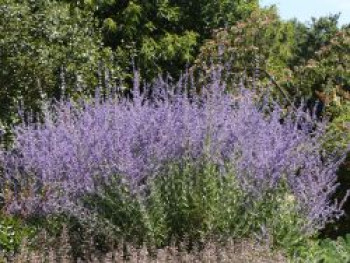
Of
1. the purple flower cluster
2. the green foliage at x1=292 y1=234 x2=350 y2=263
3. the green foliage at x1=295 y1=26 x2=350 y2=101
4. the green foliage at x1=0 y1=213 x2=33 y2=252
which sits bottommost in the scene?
the green foliage at x1=0 y1=213 x2=33 y2=252

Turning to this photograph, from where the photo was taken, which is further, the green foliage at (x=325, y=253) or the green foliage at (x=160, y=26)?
the green foliage at (x=160, y=26)

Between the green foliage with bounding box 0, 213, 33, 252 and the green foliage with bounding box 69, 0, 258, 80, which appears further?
the green foliage with bounding box 69, 0, 258, 80

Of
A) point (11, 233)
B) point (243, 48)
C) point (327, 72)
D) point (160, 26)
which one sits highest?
point (160, 26)

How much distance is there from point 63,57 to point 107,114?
4.58 metres

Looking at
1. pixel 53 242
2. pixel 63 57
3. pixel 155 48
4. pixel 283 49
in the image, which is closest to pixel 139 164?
pixel 53 242

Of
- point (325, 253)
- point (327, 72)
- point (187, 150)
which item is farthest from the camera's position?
point (327, 72)

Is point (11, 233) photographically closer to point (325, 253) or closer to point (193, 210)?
point (193, 210)

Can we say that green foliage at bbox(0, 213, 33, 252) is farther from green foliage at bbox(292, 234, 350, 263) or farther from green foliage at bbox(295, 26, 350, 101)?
green foliage at bbox(295, 26, 350, 101)

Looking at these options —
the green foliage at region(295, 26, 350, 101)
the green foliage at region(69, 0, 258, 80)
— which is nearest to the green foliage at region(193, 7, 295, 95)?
the green foliage at region(295, 26, 350, 101)

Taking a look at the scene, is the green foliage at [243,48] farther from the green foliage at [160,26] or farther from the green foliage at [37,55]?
the green foliage at [160,26]

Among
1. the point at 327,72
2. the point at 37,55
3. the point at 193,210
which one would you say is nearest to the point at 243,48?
the point at 327,72

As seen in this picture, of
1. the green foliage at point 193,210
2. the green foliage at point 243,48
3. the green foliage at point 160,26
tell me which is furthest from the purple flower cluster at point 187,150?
the green foliage at point 160,26

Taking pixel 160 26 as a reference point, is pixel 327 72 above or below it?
below

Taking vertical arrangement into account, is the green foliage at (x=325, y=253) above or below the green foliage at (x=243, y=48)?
below
